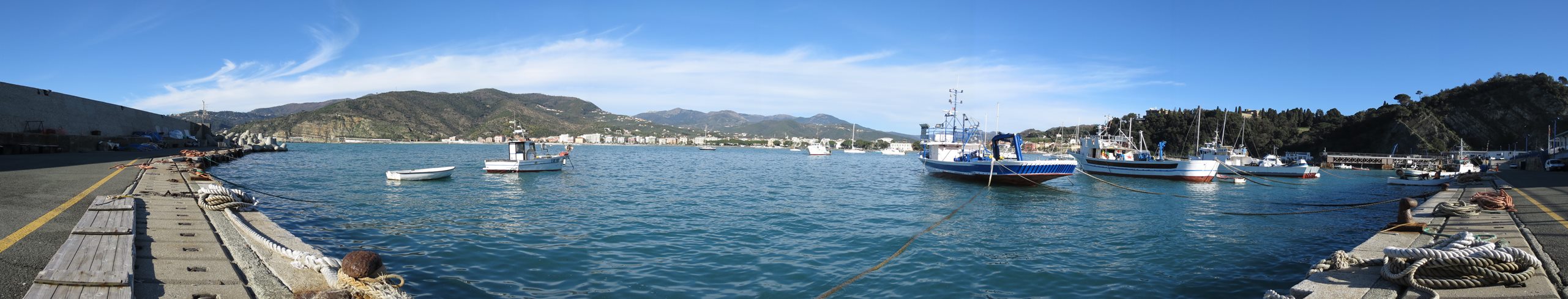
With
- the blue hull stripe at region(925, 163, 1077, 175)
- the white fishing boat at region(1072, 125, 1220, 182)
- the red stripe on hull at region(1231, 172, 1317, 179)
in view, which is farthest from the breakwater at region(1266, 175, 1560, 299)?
the red stripe on hull at region(1231, 172, 1317, 179)

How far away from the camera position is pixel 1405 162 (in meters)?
73.4

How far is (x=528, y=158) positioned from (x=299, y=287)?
95.2ft

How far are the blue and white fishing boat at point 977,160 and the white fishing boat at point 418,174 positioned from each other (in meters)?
23.5

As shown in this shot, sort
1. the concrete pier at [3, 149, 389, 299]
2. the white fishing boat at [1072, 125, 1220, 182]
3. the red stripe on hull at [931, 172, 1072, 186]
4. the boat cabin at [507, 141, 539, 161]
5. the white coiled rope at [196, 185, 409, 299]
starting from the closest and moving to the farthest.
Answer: the concrete pier at [3, 149, 389, 299] < the white coiled rope at [196, 185, 409, 299] < the red stripe on hull at [931, 172, 1072, 186] < the boat cabin at [507, 141, 539, 161] < the white fishing boat at [1072, 125, 1220, 182]

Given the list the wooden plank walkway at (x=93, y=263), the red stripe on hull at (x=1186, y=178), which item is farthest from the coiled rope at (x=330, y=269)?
the red stripe on hull at (x=1186, y=178)

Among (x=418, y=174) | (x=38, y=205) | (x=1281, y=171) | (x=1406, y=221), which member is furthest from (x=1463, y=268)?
(x=1281, y=171)

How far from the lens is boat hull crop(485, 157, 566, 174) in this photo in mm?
31328

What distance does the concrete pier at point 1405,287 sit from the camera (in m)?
5.12

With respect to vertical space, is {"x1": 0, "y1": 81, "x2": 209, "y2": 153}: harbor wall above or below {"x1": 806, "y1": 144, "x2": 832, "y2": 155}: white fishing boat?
above

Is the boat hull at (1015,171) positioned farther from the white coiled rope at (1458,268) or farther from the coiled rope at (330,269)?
the coiled rope at (330,269)

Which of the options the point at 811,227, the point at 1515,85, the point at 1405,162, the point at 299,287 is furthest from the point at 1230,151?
the point at 1515,85

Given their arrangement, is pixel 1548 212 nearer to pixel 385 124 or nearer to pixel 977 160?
pixel 977 160

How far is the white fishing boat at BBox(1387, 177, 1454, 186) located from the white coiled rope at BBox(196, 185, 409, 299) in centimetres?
4178

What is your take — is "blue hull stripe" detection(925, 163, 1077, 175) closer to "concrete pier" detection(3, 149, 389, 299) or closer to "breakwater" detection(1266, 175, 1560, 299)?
"breakwater" detection(1266, 175, 1560, 299)
